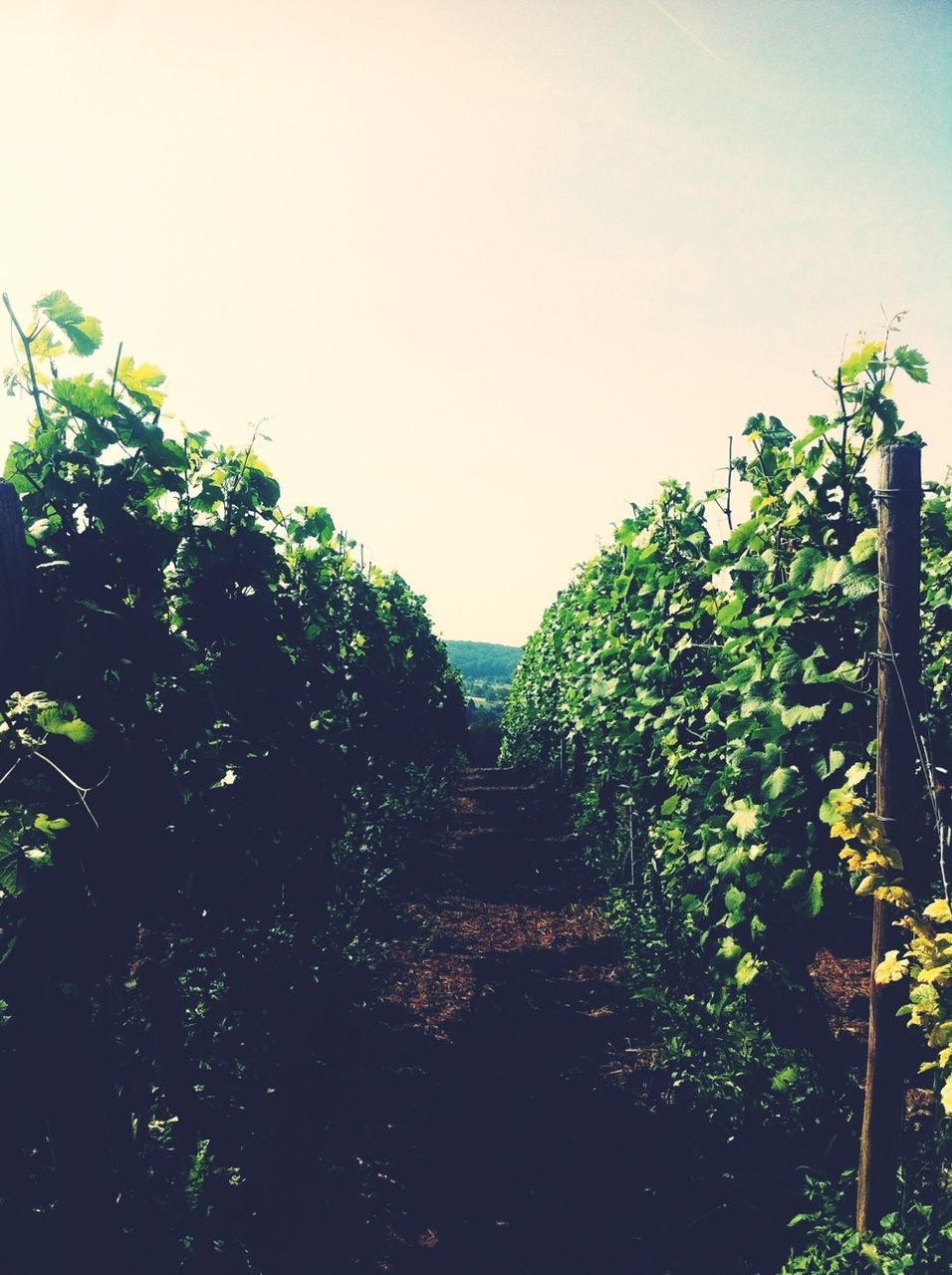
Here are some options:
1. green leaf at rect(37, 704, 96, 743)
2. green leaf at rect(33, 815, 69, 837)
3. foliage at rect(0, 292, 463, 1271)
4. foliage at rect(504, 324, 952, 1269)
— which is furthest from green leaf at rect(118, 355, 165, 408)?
foliage at rect(504, 324, 952, 1269)

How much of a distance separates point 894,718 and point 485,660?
406 ft

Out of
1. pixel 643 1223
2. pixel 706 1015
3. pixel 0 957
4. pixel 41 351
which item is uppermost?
pixel 41 351

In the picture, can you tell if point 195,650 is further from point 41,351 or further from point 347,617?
point 347,617

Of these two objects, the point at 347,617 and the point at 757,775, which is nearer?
the point at 757,775

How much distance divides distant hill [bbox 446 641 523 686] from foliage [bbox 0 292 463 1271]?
339 feet

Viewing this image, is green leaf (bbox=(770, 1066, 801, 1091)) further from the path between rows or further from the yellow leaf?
the yellow leaf

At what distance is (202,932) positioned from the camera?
3715 millimetres

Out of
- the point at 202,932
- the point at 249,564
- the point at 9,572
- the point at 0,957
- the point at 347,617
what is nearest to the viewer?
the point at 0,957

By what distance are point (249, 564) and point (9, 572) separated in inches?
65.6

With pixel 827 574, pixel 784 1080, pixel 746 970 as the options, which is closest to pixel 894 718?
pixel 827 574

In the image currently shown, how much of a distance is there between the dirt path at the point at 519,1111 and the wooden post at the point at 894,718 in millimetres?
1257

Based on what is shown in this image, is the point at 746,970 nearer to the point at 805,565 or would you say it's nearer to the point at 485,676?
the point at 805,565

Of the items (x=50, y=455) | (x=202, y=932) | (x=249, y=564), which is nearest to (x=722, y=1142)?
(x=202, y=932)

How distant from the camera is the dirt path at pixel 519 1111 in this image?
341 centimetres
